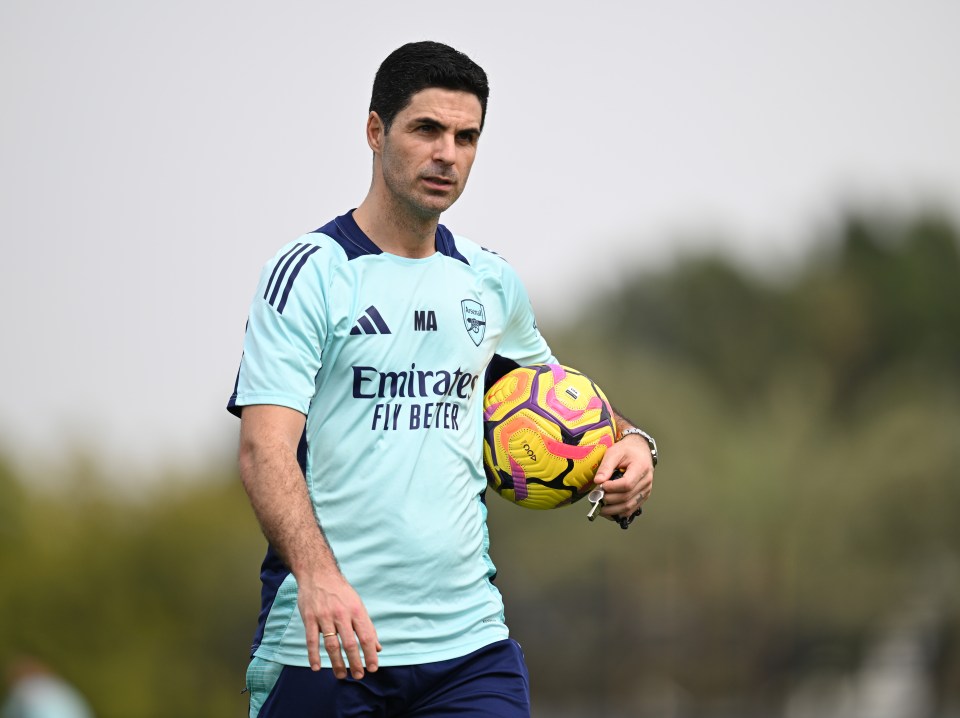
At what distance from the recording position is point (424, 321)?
5.58m

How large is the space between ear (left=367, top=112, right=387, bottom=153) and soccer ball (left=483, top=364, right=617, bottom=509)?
1.10m

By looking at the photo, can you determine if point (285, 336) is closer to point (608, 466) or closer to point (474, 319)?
point (474, 319)

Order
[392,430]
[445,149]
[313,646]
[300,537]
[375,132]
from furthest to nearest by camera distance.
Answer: [375,132]
[445,149]
[392,430]
[300,537]
[313,646]

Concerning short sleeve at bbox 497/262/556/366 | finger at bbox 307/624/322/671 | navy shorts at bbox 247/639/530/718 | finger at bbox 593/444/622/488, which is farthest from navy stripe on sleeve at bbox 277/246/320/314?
finger at bbox 593/444/622/488

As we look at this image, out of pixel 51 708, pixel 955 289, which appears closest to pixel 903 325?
pixel 955 289

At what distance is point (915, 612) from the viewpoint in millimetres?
57250

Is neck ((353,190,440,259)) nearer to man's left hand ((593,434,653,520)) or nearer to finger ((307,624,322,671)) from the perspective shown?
man's left hand ((593,434,653,520))

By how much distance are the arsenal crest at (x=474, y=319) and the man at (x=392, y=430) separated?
14 millimetres

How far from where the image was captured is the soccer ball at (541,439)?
5910 millimetres

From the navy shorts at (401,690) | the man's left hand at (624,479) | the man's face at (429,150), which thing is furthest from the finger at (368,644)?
the man's face at (429,150)

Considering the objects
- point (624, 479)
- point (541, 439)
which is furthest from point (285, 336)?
point (624, 479)

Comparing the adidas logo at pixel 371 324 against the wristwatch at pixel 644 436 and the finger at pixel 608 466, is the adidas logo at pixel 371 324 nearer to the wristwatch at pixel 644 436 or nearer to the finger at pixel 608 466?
the finger at pixel 608 466

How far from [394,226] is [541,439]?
104 centimetres

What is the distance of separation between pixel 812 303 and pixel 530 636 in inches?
1505
